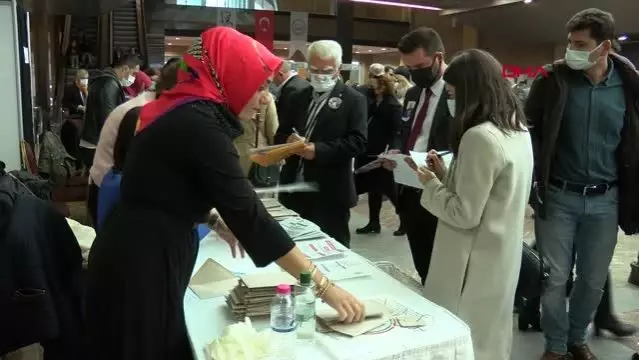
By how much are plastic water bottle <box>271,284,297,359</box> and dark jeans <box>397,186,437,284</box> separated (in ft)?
4.18

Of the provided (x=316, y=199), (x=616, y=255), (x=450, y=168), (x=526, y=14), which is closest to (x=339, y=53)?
(x=316, y=199)

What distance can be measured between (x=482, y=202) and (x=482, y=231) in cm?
12

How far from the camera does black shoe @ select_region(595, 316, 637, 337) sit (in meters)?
3.17

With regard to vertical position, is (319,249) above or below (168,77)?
below

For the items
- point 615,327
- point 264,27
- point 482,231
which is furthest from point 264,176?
point 264,27

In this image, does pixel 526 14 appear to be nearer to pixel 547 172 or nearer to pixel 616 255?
pixel 616 255

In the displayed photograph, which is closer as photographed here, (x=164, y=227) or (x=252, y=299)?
(x=164, y=227)

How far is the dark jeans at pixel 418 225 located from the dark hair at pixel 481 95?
0.66 meters

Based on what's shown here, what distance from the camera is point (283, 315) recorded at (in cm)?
158

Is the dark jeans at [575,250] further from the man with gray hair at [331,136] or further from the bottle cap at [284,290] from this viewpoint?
the bottle cap at [284,290]

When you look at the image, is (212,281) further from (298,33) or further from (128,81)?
(298,33)

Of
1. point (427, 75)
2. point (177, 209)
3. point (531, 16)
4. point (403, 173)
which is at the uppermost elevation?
point (531, 16)

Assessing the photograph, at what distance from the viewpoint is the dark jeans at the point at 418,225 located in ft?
8.97

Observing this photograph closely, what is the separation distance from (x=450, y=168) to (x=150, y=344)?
1239 mm
